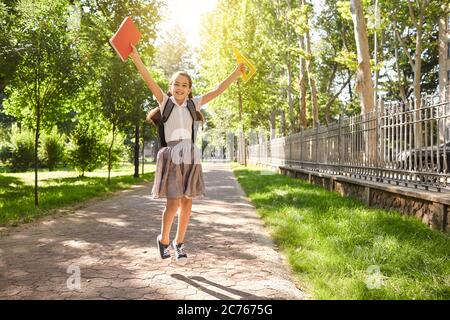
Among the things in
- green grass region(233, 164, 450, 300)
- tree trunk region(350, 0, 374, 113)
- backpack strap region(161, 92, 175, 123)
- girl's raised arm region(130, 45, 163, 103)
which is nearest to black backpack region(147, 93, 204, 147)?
backpack strap region(161, 92, 175, 123)

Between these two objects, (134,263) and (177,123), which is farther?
(134,263)

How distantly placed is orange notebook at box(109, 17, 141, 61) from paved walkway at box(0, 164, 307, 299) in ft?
7.02

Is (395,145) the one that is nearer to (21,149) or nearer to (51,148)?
(51,148)

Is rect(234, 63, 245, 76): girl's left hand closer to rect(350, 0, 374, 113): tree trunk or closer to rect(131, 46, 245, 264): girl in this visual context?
rect(131, 46, 245, 264): girl

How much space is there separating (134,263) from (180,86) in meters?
2.02

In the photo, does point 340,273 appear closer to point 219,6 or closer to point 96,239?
point 96,239

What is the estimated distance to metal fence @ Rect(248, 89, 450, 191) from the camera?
597cm

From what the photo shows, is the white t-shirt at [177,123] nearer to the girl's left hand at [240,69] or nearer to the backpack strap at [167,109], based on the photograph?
the backpack strap at [167,109]

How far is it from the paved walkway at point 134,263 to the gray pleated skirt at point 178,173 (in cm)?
83

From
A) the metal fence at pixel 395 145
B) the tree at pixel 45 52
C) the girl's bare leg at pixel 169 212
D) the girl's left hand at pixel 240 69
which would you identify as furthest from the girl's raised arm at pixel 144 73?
the tree at pixel 45 52

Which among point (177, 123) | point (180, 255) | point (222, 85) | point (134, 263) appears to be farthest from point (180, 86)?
point (134, 263)

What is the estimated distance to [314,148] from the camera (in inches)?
560

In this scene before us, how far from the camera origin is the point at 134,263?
4254 millimetres
